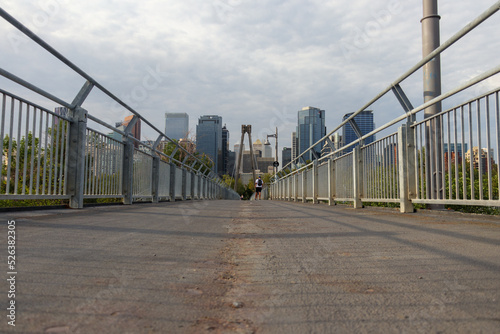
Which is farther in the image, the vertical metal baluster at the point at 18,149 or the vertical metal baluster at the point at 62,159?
the vertical metal baluster at the point at 62,159

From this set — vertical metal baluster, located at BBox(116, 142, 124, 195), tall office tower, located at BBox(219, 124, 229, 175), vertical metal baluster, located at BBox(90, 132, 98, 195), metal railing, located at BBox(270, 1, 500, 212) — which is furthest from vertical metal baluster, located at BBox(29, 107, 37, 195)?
tall office tower, located at BBox(219, 124, 229, 175)

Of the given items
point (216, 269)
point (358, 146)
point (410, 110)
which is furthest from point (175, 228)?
point (358, 146)

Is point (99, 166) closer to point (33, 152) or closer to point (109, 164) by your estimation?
point (109, 164)

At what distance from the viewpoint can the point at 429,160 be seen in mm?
4730

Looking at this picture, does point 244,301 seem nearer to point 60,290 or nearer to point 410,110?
point 60,290

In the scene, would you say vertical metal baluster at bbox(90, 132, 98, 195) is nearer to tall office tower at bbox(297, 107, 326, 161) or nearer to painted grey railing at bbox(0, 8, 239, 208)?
painted grey railing at bbox(0, 8, 239, 208)

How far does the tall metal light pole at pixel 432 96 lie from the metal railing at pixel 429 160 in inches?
0.5

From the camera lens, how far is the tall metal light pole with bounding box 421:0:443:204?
14.7 ft

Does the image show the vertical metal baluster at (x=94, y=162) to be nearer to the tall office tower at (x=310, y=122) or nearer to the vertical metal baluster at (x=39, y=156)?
the vertical metal baluster at (x=39, y=156)

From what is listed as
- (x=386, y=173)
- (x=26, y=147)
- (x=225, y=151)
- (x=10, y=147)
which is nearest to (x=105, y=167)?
(x=26, y=147)

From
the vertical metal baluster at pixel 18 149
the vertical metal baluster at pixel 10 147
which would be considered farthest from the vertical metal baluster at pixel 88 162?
the vertical metal baluster at pixel 10 147

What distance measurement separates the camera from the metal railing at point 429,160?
3.58 meters

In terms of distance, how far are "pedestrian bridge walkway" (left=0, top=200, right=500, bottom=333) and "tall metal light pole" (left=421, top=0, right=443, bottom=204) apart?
1.67 meters

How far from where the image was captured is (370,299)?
1.47m
